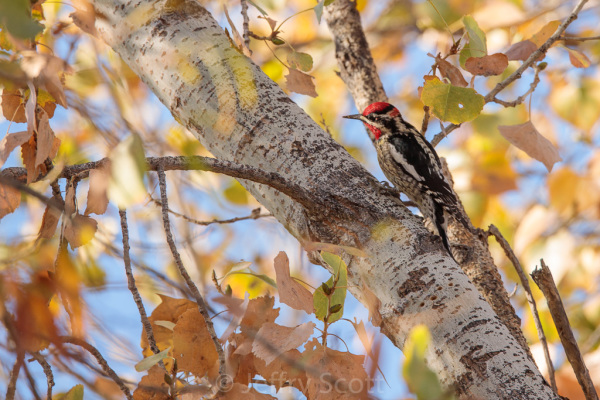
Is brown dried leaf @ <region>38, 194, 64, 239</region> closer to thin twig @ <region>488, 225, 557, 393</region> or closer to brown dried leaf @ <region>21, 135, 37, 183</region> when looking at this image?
brown dried leaf @ <region>21, 135, 37, 183</region>

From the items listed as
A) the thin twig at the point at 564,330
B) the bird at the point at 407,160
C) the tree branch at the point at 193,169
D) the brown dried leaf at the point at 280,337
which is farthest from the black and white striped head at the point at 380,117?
the brown dried leaf at the point at 280,337

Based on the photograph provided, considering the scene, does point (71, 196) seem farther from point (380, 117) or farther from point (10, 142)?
point (380, 117)

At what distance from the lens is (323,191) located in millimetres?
1732

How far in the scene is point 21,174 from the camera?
156 centimetres

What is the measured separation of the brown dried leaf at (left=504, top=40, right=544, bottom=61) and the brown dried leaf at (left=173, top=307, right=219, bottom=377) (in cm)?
144

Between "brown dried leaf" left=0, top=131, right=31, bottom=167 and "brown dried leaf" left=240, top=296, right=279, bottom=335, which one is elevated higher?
"brown dried leaf" left=0, top=131, right=31, bottom=167

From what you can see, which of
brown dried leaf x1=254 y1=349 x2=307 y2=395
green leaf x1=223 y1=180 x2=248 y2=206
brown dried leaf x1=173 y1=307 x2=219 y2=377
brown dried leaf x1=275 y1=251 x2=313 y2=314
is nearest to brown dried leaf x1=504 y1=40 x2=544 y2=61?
brown dried leaf x1=275 y1=251 x2=313 y2=314

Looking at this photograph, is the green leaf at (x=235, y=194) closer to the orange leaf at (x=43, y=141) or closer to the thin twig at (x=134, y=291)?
the orange leaf at (x=43, y=141)

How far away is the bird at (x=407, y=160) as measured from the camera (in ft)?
10.8

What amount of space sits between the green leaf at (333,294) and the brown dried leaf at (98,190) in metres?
0.56

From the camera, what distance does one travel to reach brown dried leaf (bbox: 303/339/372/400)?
1.41 m

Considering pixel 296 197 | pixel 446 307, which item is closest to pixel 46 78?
pixel 296 197

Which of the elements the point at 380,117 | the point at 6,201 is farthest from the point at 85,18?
the point at 380,117

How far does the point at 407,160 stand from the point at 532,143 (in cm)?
171
